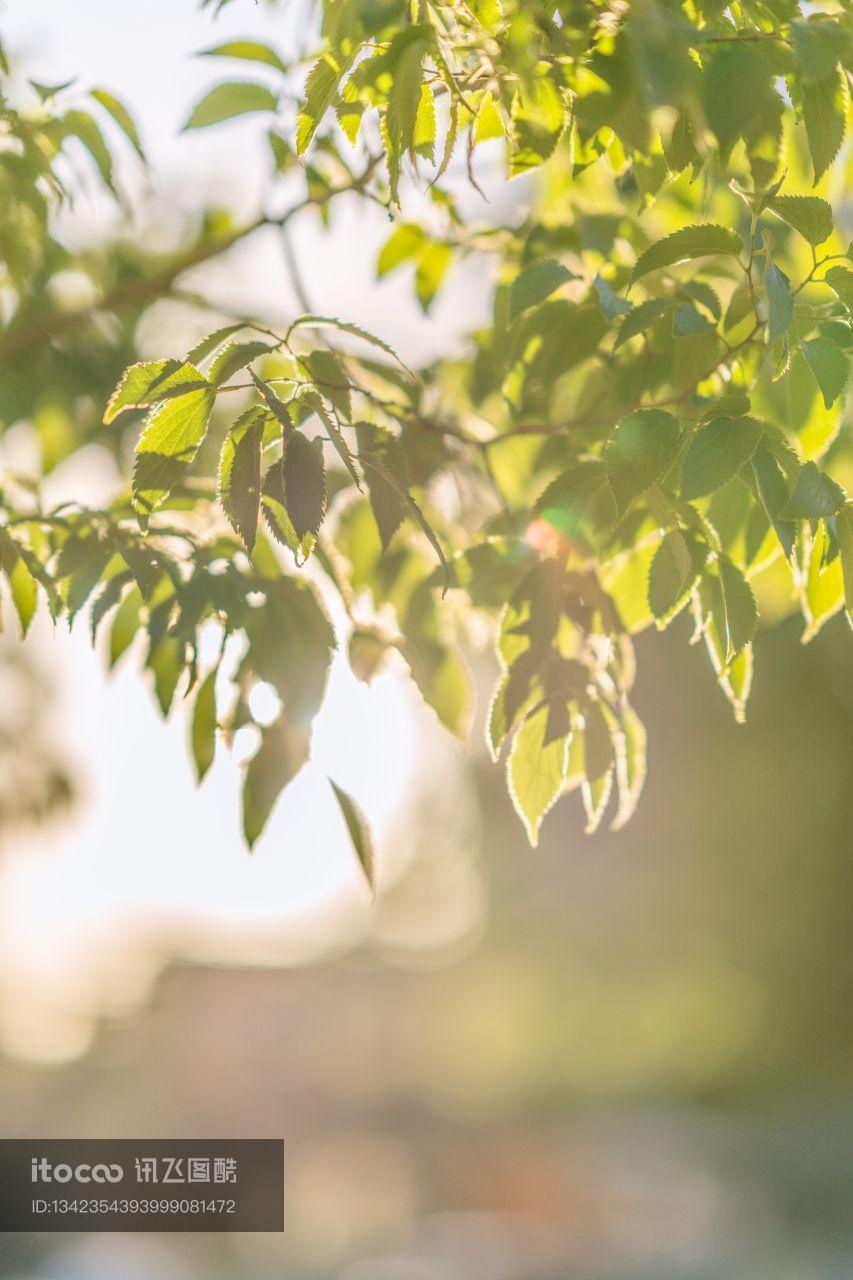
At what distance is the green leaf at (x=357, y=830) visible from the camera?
88 centimetres

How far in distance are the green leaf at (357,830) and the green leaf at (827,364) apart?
47cm

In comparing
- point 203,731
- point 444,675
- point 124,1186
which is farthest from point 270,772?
point 124,1186

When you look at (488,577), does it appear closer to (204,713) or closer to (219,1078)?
(204,713)

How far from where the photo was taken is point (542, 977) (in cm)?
1273

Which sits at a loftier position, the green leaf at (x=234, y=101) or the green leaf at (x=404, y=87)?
the green leaf at (x=234, y=101)

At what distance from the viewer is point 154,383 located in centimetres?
68

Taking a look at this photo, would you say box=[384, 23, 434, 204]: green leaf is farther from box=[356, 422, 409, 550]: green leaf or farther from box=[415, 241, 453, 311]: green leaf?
box=[415, 241, 453, 311]: green leaf

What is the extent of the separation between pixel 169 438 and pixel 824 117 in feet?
1.51

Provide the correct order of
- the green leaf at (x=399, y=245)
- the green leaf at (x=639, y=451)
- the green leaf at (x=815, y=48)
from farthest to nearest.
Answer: the green leaf at (x=399, y=245) → the green leaf at (x=639, y=451) → the green leaf at (x=815, y=48)

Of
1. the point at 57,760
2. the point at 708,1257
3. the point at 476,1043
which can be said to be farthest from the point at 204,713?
the point at 476,1043

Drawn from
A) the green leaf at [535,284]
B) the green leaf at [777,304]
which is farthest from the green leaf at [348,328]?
the green leaf at [777,304]

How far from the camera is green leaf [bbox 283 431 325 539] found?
644 mm

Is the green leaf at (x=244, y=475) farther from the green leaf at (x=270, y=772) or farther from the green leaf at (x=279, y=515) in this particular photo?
the green leaf at (x=270, y=772)

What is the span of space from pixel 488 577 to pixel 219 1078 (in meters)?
13.3
